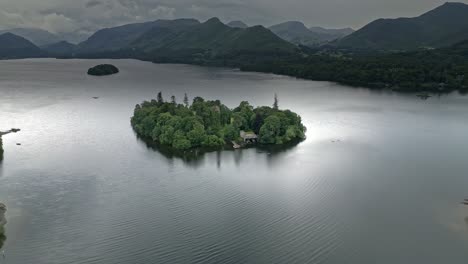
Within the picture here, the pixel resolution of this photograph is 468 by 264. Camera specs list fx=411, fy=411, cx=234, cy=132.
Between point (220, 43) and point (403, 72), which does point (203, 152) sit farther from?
point (220, 43)

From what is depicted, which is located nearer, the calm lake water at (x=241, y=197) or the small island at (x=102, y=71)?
the calm lake water at (x=241, y=197)

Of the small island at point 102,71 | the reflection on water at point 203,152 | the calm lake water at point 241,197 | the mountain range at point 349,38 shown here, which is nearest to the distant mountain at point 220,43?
the mountain range at point 349,38

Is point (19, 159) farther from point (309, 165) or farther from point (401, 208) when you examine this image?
point (401, 208)

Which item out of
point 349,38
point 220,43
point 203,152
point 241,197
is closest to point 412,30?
point 349,38

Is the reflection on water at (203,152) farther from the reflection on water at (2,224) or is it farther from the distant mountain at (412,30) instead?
the distant mountain at (412,30)

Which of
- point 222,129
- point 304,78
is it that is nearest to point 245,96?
point 222,129

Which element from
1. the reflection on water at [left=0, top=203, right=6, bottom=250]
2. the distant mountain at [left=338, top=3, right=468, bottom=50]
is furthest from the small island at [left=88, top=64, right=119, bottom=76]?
the distant mountain at [left=338, top=3, right=468, bottom=50]
